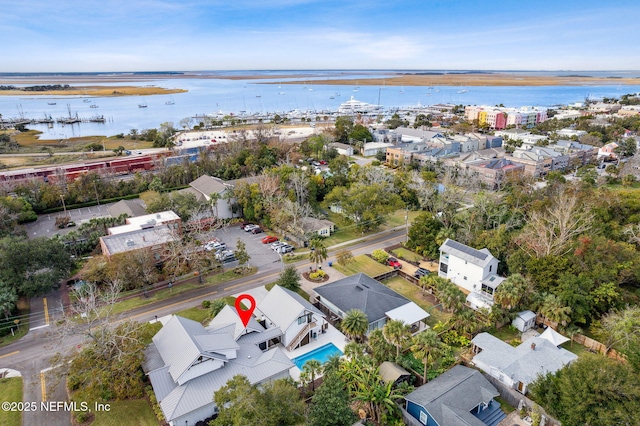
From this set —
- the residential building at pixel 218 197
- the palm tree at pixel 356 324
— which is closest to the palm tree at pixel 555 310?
the palm tree at pixel 356 324

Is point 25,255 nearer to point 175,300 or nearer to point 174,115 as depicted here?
point 175,300

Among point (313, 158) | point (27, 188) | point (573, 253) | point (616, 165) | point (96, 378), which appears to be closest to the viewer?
point (96, 378)

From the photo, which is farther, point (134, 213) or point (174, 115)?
point (174, 115)

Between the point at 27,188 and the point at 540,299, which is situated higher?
the point at 27,188

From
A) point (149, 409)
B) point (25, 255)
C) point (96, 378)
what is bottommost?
point (149, 409)

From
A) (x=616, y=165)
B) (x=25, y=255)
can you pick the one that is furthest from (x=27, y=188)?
(x=616, y=165)

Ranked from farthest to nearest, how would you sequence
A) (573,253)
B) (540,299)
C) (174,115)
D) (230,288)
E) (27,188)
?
(174,115) < (27,188) < (230,288) < (573,253) < (540,299)

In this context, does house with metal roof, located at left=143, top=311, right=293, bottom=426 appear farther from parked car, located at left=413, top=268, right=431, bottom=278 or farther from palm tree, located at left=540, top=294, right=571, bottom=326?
palm tree, located at left=540, top=294, right=571, bottom=326

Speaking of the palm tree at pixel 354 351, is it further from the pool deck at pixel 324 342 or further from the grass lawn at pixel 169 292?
the grass lawn at pixel 169 292
